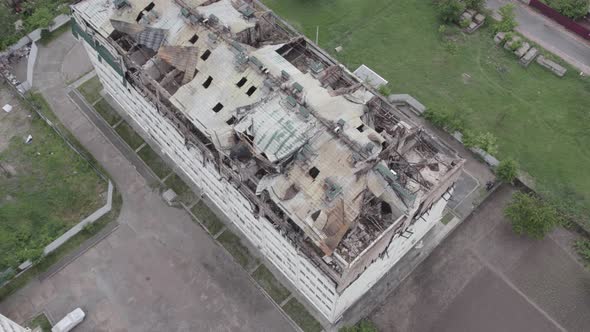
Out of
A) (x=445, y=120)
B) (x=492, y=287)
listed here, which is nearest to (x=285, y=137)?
(x=445, y=120)

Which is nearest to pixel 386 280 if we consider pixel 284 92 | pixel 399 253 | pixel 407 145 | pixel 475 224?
pixel 399 253

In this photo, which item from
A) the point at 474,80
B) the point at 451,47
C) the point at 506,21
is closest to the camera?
the point at 474,80

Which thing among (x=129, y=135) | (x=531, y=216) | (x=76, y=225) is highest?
(x=129, y=135)

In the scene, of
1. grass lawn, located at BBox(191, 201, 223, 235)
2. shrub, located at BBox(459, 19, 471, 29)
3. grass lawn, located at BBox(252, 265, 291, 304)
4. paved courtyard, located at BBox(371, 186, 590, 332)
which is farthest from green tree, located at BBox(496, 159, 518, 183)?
grass lawn, located at BBox(191, 201, 223, 235)

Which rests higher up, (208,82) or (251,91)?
(208,82)

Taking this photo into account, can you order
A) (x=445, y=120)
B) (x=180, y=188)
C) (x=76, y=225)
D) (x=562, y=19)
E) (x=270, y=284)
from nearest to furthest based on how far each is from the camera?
1. (x=270, y=284)
2. (x=76, y=225)
3. (x=180, y=188)
4. (x=445, y=120)
5. (x=562, y=19)

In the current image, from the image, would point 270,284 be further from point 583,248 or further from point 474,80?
point 474,80

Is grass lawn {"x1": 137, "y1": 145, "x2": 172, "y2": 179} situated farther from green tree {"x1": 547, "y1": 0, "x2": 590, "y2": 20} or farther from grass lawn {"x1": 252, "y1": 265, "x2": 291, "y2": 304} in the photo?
green tree {"x1": 547, "y1": 0, "x2": 590, "y2": 20}
